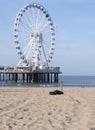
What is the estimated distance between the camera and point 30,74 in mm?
75562

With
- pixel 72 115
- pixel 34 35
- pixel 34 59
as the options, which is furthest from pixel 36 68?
pixel 72 115

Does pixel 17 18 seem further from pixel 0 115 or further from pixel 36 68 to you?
pixel 0 115

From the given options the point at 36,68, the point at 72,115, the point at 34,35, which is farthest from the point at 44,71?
the point at 72,115

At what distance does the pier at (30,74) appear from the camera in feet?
244

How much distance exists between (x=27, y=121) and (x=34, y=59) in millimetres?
61729

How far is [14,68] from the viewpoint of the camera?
7756 cm

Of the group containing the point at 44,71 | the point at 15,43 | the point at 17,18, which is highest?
the point at 17,18

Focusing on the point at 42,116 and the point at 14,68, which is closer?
the point at 42,116

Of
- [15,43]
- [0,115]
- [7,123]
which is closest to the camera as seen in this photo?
[7,123]

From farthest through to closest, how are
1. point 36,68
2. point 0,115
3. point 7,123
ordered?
point 36,68, point 0,115, point 7,123

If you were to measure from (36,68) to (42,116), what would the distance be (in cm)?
6181

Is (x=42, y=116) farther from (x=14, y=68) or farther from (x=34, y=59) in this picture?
(x=14, y=68)

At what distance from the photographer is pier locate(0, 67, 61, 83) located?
244 feet

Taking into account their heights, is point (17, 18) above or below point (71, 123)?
above
